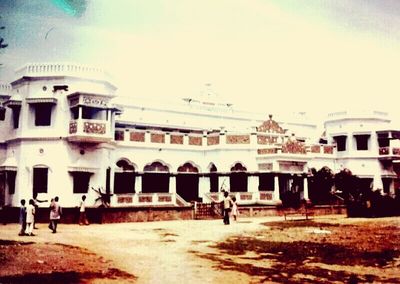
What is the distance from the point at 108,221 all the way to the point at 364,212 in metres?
7.29

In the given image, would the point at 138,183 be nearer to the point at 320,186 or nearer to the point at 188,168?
the point at 188,168

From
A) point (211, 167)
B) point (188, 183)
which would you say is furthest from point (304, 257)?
point (188, 183)

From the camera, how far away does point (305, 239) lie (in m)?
8.30

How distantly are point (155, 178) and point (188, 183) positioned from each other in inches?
54.1

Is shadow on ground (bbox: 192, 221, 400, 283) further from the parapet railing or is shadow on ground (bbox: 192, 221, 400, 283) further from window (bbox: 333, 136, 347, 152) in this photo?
window (bbox: 333, 136, 347, 152)

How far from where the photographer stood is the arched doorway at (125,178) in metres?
14.6

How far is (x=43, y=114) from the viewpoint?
12070 millimetres

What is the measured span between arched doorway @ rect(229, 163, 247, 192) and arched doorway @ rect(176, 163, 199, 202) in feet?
4.27

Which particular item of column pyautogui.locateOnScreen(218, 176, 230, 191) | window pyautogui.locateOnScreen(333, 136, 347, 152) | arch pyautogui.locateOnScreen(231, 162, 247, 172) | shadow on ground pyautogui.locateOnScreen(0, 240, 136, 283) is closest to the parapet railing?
column pyautogui.locateOnScreen(218, 176, 230, 191)

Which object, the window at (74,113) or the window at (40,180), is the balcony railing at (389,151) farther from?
the window at (40,180)

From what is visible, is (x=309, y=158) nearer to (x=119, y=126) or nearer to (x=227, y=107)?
(x=227, y=107)

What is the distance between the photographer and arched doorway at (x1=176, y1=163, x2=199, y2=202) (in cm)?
1591

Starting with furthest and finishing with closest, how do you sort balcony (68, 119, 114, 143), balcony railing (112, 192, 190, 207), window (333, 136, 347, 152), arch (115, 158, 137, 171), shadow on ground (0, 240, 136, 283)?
window (333, 136, 347, 152) < arch (115, 158, 137, 171) < balcony railing (112, 192, 190, 207) < balcony (68, 119, 114, 143) < shadow on ground (0, 240, 136, 283)

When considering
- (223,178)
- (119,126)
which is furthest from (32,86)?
(223,178)
